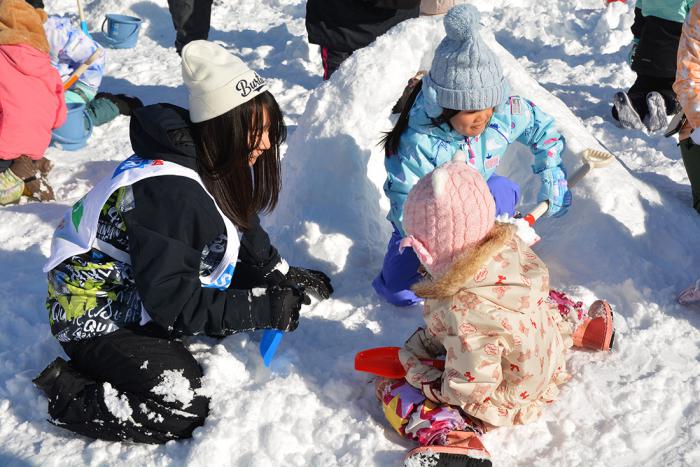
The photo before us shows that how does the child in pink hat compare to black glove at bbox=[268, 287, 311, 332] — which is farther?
black glove at bbox=[268, 287, 311, 332]

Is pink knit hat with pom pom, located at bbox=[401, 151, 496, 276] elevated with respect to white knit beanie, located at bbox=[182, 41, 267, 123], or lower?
lower

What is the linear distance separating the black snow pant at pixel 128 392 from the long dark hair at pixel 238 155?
455mm

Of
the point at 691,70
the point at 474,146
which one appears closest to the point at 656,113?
the point at 691,70

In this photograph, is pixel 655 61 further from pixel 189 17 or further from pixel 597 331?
pixel 189 17

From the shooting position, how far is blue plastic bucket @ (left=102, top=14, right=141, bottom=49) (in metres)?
5.34

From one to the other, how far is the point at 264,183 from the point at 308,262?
727mm

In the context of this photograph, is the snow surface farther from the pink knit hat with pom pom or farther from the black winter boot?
the pink knit hat with pom pom

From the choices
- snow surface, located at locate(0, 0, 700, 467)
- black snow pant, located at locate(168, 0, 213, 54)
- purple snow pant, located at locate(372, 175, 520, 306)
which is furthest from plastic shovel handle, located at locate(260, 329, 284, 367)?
black snow pant, located at locate(168, 0, 213, 54)

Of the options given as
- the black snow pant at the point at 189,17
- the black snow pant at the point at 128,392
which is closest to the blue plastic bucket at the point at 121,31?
the black snow pant at the point at 189,17

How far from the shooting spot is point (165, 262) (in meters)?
1.75

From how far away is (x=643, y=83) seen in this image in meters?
4.07

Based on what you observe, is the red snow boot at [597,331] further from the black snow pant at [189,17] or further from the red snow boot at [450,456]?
the black snow pant at [189,17]

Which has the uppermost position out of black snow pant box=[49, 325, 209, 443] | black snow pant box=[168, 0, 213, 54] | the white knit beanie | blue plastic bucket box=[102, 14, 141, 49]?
the white knit beanie

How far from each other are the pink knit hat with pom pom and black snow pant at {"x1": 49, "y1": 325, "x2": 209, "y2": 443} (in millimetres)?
785
